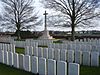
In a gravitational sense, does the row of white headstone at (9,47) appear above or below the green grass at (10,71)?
above

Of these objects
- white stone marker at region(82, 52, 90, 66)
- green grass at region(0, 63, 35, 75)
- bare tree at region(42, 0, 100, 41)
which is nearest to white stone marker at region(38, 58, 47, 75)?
green grass at region(0, 63, 35, 75)

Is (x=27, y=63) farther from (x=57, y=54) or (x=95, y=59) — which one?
(x=95, y=59)

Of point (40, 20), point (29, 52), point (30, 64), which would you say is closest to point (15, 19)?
point (40, 20)

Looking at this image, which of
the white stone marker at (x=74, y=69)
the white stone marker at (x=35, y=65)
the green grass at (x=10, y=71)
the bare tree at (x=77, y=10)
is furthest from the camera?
the bare tree at (x=77, y=10)

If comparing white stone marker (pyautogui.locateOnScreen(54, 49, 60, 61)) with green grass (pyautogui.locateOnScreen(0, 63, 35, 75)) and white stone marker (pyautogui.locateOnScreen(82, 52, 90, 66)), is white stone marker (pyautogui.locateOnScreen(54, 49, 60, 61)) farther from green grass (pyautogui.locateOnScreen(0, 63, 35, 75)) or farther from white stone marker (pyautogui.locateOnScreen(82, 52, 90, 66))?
green grass (pyautogui.locateOnScreen(0, 63, 35, 75))

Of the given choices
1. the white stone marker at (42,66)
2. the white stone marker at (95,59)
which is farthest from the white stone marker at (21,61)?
the white stone marker at (95,59)

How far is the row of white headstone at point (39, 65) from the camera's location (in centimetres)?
654

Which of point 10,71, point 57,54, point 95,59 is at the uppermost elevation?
point 57,54

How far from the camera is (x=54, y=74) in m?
7.02

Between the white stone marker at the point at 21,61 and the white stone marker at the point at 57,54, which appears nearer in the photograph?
the white stone marker at the point at 21,61

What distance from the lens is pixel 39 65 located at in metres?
7.65

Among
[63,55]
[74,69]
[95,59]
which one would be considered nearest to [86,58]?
[95,59]

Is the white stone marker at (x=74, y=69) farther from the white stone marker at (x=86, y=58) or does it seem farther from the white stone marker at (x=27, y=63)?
the white stone marker at (x=86, y=58)

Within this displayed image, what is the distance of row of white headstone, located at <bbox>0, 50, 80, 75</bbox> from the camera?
6537 mm
